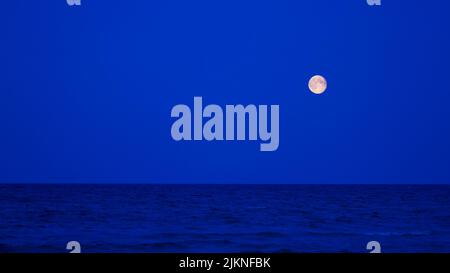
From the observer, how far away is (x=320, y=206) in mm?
35969

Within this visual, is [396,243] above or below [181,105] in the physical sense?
below

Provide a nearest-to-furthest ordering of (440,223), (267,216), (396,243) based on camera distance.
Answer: (396,243) → (440,223) → (267,216)

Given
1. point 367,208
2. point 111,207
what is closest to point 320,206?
point 367,208

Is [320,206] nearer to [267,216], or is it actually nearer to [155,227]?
[267,216]

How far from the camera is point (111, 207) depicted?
3403 cm
